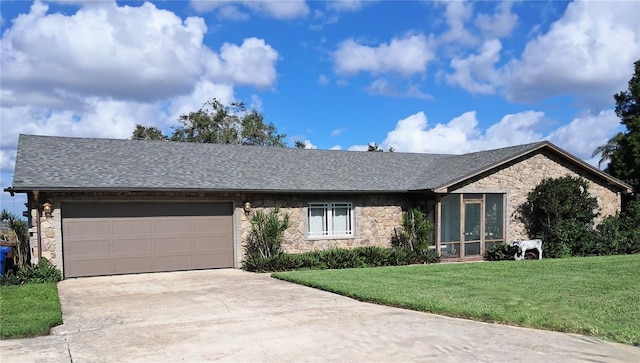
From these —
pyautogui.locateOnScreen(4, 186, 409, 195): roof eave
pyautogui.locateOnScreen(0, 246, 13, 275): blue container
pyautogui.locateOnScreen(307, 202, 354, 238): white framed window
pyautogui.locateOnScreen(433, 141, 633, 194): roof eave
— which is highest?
pyautogui.locateOnScreen(433, 141, 633, 194): roof eave

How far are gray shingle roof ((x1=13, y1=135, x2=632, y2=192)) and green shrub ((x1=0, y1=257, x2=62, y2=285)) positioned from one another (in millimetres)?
1981

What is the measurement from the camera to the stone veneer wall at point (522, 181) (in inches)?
728

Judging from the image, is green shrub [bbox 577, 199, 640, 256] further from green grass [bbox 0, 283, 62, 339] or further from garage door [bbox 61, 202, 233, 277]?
green grass [bbox 0, 283, 62, 339]

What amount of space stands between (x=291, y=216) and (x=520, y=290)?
8.06 meters

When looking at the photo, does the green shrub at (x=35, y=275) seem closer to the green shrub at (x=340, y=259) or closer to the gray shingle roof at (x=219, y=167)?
the gray shingle roof at (x=219, y=167)

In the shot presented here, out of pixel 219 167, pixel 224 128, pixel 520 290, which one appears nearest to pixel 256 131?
pixel 224 128

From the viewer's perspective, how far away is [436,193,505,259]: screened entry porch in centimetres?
1809

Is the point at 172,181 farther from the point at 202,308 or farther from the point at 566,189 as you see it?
the point at 566,189

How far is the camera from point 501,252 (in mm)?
18203

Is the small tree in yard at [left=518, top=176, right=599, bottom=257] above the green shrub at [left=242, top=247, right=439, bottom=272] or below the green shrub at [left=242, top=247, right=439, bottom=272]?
above

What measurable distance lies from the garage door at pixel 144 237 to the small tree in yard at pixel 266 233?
678 mm

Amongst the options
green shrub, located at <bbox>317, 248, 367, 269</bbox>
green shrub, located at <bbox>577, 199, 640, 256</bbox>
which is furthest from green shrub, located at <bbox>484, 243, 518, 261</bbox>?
green shrub, located at <bbox>317, 248, 367, 269</bbox>

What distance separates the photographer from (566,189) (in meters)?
18.5

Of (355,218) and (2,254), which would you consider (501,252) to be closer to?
(355,218)
